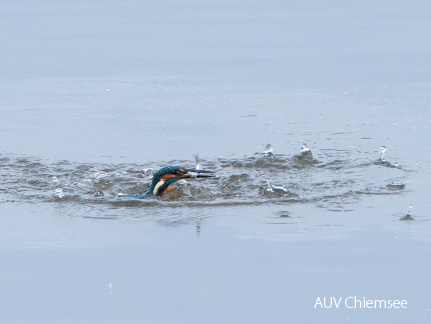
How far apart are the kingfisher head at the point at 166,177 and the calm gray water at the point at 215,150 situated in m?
0.13

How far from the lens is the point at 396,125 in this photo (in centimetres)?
1031

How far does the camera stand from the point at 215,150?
976cm

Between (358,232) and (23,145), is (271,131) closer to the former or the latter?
(23,145)

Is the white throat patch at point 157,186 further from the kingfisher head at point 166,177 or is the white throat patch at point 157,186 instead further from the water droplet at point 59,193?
the water droplet at point 59,193

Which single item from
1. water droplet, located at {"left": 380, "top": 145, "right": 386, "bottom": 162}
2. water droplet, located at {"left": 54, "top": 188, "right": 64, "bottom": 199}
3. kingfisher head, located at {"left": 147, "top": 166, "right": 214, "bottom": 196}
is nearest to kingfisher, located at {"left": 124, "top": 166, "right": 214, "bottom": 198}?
kingfisher head, located at {"left": 147, "top": 166, "right": 214, "bottom": 196}

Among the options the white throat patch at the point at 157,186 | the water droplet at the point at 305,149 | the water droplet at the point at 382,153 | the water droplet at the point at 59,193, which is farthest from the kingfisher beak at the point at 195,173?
the water droplet at the point at 382,153

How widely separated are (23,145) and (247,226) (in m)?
3.44

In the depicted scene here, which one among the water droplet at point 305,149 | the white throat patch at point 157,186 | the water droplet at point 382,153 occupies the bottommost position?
the white throat patch at point 157,186

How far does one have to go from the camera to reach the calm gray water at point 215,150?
20.4 feet

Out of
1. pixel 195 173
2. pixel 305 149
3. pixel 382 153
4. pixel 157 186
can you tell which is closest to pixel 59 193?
pixel 157 186

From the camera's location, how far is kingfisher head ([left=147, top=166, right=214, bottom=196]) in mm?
8434

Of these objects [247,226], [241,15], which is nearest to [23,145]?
[247,226]

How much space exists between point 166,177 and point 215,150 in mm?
1407

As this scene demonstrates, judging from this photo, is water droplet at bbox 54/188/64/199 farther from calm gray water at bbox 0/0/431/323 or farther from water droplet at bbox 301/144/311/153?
water droplet at bbox 301/144/311/153
